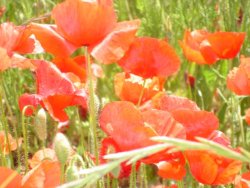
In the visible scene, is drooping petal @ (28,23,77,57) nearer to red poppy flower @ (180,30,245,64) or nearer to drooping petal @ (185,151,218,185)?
drooping petal @ (185,151,218,185)

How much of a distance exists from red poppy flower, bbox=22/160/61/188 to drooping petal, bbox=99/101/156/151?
0.12 metres

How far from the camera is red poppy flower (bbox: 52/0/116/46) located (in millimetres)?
1410

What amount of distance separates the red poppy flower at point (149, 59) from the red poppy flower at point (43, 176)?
532 mm

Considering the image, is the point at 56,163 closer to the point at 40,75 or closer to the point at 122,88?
the point at 40,75

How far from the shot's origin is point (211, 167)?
1335 mm

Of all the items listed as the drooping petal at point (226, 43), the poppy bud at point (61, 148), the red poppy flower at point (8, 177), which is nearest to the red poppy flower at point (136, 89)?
the drooping petal at point (226, 43)

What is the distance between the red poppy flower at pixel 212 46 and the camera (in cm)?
203

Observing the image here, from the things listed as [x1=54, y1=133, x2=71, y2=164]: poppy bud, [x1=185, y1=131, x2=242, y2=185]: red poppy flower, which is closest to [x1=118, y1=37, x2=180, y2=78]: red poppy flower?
[x1=185, y1=131, x2=242, y2=185]: red poppy flower

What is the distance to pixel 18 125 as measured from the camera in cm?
263

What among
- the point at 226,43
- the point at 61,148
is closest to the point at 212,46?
the point at 226,43

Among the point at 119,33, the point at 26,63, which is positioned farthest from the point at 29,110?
the point at 119,33

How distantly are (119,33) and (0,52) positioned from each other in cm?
25

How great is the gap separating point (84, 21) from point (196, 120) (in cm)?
30

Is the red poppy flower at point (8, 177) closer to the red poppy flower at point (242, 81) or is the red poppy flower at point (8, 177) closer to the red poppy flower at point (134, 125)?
the red poppy flower at point (134, 125)
